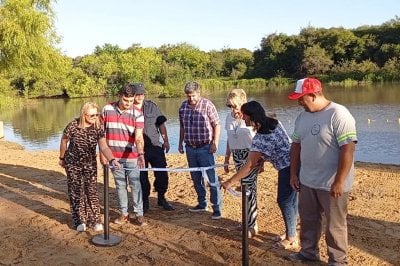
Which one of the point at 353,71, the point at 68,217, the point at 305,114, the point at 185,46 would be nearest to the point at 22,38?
the point at 68,217

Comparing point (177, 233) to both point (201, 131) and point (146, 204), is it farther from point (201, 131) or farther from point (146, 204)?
point (201, 131)

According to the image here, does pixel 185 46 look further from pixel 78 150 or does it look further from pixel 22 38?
pixel 78 150

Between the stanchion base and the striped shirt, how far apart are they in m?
0.87

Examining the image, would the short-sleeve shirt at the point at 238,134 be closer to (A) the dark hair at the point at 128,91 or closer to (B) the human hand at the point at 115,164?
(A) the dark hair at the point at 128,91

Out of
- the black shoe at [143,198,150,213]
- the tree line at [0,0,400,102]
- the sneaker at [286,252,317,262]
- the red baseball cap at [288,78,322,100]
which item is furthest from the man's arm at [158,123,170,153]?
the tree line at [0,0,400,102]

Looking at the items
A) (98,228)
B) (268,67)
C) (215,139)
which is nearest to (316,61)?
(268,67)

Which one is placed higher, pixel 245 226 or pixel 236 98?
pixel 236 98

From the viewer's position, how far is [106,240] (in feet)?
15.5

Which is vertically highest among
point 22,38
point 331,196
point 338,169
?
point 22,38

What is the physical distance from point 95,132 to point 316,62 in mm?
52150

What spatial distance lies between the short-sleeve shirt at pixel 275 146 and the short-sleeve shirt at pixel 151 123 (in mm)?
1849

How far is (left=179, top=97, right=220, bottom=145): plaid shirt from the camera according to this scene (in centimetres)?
530

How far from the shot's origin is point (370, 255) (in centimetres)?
426

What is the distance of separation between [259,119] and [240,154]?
0.81 metres
